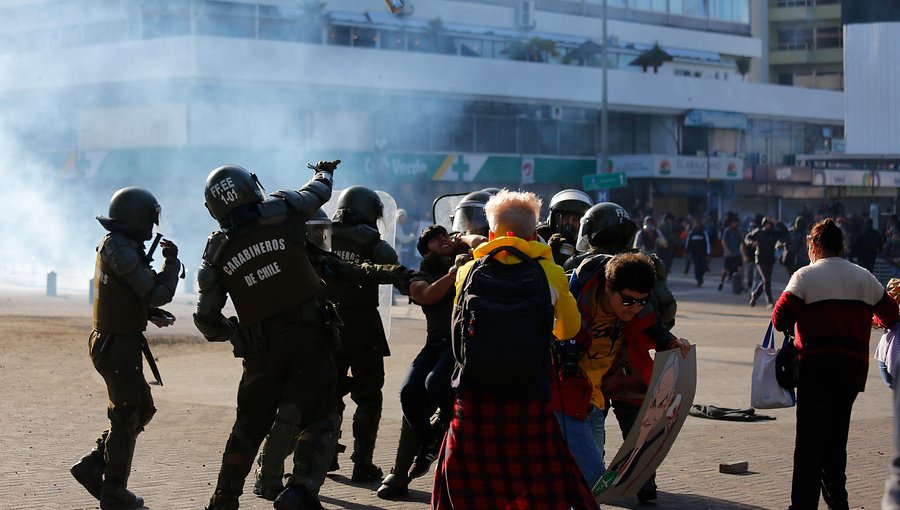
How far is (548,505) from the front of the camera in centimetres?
426

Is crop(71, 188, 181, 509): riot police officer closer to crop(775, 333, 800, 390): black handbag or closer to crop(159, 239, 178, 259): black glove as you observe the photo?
crop(159, 239, 178, 259): black glove

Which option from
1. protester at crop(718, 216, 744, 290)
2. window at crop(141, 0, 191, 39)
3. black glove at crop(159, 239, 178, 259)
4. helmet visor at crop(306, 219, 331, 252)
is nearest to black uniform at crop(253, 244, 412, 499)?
black glove at crop(159, 239, 178, 259)

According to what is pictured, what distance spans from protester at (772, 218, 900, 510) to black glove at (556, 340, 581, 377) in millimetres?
1396

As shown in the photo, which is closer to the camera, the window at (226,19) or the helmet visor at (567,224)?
the helmet visor at (567,224)

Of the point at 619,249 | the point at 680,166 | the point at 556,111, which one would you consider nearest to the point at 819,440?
the point at 619,249

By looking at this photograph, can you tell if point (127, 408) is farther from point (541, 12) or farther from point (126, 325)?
point (541, 12)

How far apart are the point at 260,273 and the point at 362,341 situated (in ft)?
5.11

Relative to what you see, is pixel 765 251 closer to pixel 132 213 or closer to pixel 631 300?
pixel 132 213

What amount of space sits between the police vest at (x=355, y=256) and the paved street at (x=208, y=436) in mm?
1042

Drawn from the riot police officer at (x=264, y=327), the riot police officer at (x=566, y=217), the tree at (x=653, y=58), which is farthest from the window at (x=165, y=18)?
the riot police officer at (x=264, y=327)

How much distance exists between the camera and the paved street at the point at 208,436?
21.4ft

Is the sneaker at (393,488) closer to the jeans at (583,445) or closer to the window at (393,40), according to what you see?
the jeans at (583,445)

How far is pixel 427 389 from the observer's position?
6.24 metres

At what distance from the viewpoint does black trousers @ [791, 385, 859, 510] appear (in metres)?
5.80
